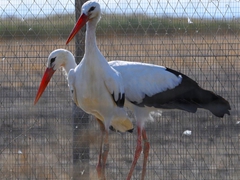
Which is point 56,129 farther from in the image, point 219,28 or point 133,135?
point 219,28

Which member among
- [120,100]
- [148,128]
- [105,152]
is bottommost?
[105,152]

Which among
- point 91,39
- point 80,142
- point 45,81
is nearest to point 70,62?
point 45,81

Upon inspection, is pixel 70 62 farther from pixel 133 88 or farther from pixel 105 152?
pixel 105 152

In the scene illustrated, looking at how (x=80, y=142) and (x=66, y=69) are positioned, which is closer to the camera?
(x=80, y=142)

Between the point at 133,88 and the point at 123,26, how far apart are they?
51 centimetres

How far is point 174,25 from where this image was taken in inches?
206

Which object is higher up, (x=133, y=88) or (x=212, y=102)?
(x=133, y=88)

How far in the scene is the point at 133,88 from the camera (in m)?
5.33

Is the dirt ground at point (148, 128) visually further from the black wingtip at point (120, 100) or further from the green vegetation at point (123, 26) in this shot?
the black wingtip at point (120, 100)

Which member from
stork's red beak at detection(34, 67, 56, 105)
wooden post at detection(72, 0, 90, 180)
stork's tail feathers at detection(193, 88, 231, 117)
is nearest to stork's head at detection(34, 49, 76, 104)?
stork's red beak at detection(34, 67, 56, 105)

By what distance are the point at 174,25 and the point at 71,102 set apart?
3.48 ft

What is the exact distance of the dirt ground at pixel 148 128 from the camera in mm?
5281

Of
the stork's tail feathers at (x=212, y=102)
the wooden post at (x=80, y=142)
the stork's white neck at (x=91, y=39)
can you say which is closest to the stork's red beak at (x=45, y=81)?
the wooden post at (x=80, y=142)

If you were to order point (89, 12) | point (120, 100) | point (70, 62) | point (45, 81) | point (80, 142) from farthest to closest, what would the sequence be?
point (70, 62) < point (45, 81) < point (80, 142) < point (120, 100) < point (89, 12)
